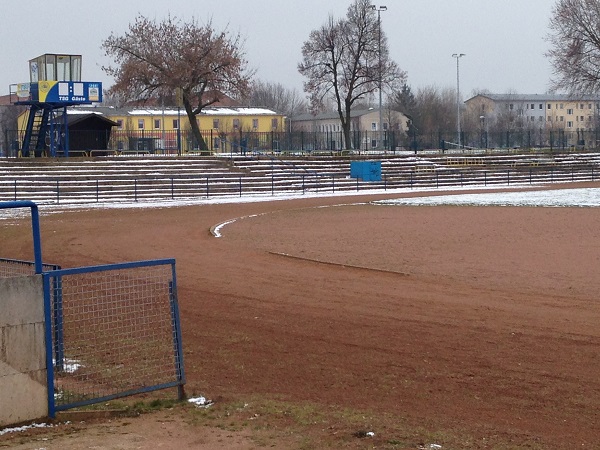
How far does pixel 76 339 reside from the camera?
36.2 feet

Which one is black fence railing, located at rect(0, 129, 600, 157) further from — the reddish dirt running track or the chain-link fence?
the chain-link fence

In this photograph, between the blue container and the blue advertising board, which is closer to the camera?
the blue advertising board

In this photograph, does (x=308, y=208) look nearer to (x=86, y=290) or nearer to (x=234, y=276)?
(x=234, y=276)

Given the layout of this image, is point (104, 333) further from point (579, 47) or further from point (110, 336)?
point (579, 47)

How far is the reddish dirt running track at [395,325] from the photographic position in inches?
344

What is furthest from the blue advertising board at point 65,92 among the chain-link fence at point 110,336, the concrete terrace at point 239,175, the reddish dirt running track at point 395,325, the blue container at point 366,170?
the chain-link fence at point 110,336

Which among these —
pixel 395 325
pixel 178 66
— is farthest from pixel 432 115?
pixel 395 325

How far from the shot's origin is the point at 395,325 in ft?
44.1

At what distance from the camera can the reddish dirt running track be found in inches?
344

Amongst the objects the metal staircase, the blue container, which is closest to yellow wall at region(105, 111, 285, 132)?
the metal staircase

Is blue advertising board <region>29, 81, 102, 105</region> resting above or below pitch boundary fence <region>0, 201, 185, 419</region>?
above

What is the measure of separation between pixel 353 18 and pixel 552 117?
95.3m

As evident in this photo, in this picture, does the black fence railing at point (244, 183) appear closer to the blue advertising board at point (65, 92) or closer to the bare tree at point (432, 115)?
the blue advertising board at point (65, 92)

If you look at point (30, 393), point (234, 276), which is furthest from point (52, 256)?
point (30, 393)
